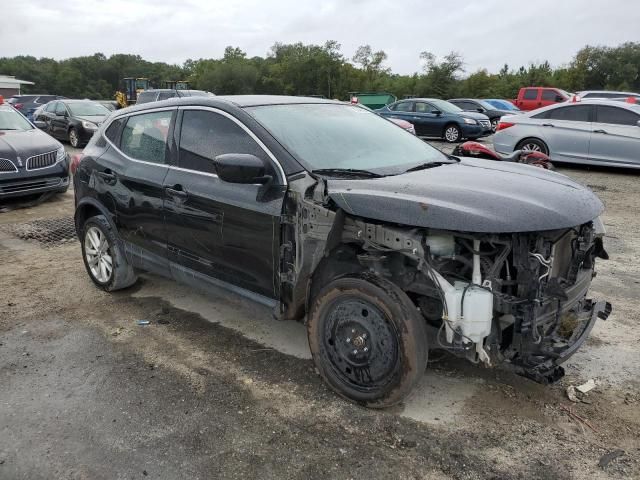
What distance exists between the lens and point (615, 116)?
11.2 metres

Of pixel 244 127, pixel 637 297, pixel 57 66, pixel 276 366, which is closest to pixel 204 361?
pixel 276 366

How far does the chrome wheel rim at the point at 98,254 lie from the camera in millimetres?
4867

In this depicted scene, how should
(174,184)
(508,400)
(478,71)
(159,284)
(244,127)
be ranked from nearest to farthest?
(508,400)
(244,127)
(174,184)
(159,284)
(478,71)

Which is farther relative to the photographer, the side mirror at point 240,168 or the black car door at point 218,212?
the black car door at point 218,212

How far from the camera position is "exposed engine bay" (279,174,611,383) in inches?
108

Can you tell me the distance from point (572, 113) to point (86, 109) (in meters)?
13.1

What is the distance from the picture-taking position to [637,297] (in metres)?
4.82

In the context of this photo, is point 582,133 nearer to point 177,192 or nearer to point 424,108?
point 424,108

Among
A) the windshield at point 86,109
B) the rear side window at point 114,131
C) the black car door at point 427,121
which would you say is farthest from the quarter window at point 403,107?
the rear side window at point 114,131

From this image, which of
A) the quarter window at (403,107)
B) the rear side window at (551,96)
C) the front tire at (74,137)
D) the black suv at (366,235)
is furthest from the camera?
the rear side window at (551,96)

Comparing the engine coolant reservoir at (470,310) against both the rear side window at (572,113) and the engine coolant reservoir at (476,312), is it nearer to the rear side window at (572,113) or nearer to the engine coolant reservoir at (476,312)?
the engine coolant reservoir at (476,312)

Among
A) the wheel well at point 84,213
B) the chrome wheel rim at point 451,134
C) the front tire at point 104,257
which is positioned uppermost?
the chrome wheel rim at point 451,134

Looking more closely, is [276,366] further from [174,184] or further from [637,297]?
[637,297]

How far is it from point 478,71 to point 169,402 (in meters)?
52.0
